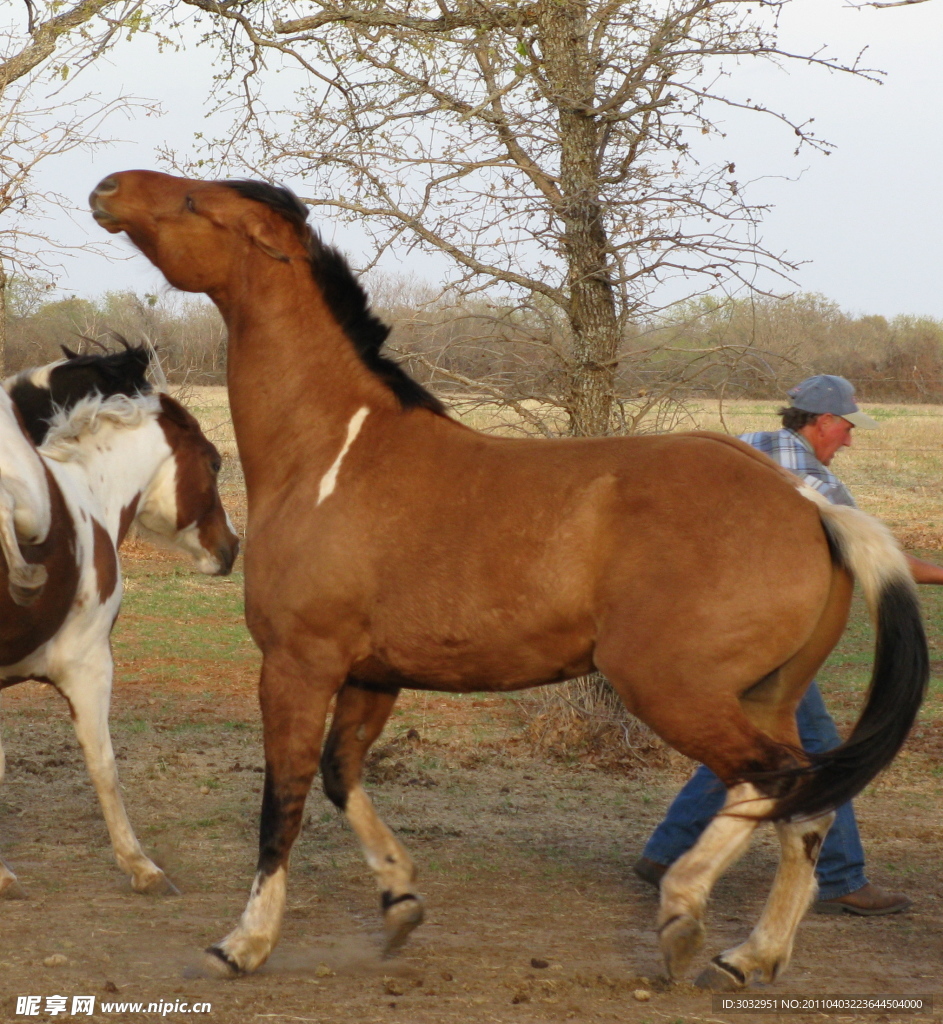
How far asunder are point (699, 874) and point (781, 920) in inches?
16.4

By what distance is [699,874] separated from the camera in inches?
124

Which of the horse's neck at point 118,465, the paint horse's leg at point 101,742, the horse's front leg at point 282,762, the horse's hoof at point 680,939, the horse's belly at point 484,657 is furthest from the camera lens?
the horse's neck at point 118,465

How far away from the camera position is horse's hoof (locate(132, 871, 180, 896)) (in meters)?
4.37

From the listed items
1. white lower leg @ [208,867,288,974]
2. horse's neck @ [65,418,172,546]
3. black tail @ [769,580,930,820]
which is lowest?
white lower leg @ [208,867,288,974]

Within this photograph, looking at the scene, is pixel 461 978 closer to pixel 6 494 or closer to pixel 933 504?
pixel 6 494

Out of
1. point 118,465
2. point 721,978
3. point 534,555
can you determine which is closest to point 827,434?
point 534,555

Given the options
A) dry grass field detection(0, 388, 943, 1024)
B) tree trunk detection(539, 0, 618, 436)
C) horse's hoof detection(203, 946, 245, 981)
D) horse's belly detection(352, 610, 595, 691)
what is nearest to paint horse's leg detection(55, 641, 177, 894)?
dry grass field detection(0, 388, 943, 1024)

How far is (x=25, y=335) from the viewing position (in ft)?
53.5

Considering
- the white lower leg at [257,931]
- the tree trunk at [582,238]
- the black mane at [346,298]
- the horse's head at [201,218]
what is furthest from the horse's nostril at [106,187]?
the tree trunk at [582,238]

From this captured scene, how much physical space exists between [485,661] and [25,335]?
1483 cm

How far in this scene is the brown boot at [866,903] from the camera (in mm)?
4336

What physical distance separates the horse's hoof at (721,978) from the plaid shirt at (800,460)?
1.82m

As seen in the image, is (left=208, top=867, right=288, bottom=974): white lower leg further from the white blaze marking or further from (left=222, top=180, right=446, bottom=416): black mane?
(left=222, top=180, right=446, bottom=416): black mane

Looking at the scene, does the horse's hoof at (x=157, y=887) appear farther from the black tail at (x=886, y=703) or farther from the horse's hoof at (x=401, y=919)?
the black tail at (x=886, y=703)
